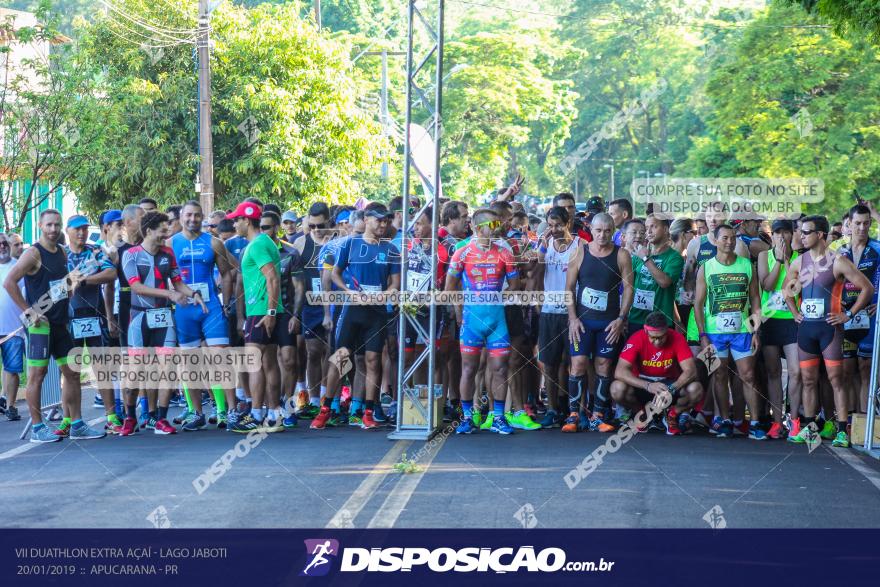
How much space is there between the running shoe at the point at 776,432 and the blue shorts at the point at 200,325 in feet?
17.0

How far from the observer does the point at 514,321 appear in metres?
12.6

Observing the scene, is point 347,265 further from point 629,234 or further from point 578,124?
point 578,124

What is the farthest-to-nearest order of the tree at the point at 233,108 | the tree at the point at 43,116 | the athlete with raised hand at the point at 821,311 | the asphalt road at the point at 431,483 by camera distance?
the tree at the point at 233,108
the tree at the point at 43,116
the athlete with raised hand at the point at 821,311
the asphalt road at the point at 431,483

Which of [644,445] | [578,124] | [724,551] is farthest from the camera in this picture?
[578,124]

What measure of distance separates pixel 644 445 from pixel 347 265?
3.36m

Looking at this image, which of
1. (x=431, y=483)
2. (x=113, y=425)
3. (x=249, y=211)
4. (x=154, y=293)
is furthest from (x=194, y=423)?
(x=431, y=483)

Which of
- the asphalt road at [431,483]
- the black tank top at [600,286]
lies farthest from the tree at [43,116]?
the black tank top at [600,286]

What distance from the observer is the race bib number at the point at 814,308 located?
1149 cm

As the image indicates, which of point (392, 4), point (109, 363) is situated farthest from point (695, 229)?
point (392, 4)

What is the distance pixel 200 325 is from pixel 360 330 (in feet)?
5.02

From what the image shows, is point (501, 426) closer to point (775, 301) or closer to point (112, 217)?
point (775, 301)

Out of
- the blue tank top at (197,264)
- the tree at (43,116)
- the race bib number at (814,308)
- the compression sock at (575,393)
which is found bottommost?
the compression sock at (575,393)

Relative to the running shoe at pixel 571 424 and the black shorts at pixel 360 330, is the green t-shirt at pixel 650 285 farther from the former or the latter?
the black shorts at pixel 360 330

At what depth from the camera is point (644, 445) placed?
438 inches
